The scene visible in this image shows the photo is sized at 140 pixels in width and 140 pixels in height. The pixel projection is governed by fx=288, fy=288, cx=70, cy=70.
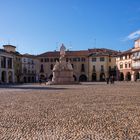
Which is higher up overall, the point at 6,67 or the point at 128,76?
the point at 6,67

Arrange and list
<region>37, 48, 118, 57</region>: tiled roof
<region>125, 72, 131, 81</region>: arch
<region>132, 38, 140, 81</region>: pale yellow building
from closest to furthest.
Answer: <region>132, 38, 140, 81</region>: pale yellow building → <region>125, 72, 131, 81</region>: arch → <region>37, 48, 118, 57</region>: tiled roof

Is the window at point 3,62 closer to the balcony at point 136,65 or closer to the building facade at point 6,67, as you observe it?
the building facade at point 6,67

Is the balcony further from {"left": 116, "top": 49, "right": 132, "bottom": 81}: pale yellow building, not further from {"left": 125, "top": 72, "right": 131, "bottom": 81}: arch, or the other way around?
{"left": 125, "top": 72, "right": 131, "bottom": 81}: arch

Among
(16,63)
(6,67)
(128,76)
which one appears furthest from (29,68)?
(128,76)

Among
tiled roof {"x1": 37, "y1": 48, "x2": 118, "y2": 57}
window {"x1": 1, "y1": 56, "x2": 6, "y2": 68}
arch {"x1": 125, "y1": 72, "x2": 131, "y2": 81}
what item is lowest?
arch {"x1": 125, "y1": 72, "x2": 131, "y2": 81}

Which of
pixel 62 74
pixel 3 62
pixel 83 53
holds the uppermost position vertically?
pixel 83 53

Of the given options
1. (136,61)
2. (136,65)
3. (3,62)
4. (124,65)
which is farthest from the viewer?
(124,65)

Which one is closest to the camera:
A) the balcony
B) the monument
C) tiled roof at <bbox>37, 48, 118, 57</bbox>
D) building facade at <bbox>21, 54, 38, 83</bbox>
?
the monument

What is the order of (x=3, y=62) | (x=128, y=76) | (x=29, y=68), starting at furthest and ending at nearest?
(x=29, y=68) < (x=128, y=76) < (x=3, y=62)

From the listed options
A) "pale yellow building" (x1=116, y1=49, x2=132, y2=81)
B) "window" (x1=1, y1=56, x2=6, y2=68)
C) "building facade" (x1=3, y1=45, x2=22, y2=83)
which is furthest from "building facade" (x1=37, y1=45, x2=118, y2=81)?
"window" (x1=1, y1=56, x2=6, y2=68)

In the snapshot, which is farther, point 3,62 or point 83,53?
point 83,53

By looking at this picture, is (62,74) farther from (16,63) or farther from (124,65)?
(16,63)

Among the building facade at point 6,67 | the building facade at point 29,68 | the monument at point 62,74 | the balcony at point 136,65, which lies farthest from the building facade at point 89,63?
the monument at point 62,74

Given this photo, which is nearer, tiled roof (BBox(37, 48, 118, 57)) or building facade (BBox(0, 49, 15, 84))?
building facade (BBox(0, 49, 15, 84))
